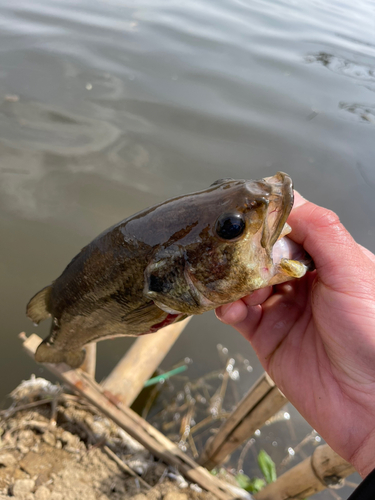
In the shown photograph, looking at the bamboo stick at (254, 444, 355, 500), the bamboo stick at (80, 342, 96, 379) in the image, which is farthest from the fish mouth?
the bamboo stick at (80, 342, 96, 379)

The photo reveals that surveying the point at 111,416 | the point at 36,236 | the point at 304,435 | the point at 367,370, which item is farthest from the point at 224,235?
the point at 36,236

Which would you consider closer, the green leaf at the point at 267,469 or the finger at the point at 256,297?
the finger at the point at 256,297

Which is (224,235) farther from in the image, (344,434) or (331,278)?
(344,434)

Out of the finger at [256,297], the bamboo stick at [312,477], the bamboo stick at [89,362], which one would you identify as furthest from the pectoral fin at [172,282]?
the bamboo stick at [89,362]

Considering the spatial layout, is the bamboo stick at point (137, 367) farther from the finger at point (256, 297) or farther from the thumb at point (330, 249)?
the thumb at point (330, 249)

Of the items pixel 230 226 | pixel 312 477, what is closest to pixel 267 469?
pixel 312 477
